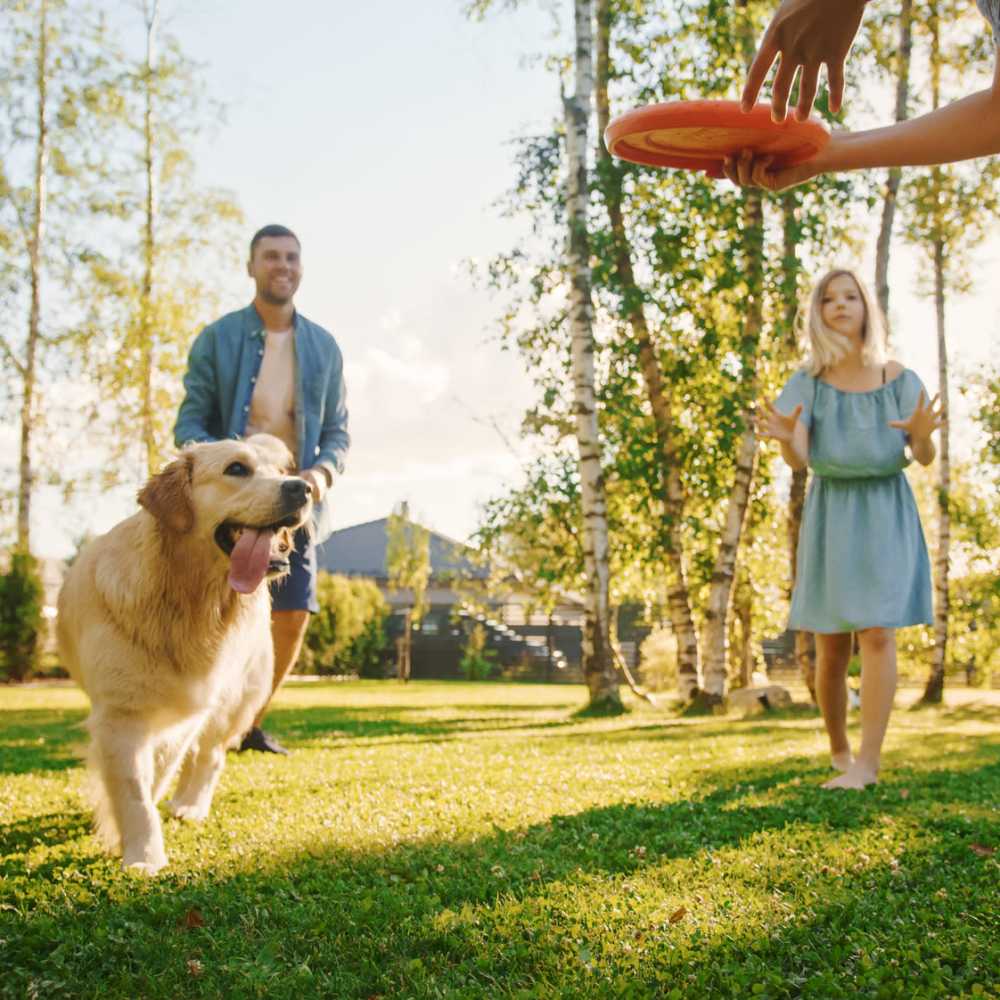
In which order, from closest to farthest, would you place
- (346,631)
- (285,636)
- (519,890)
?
(519,890) → (285,636) → (346,631)

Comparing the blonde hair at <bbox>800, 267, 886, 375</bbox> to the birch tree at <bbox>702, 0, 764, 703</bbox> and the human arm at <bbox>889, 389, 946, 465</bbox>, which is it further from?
the birch tree at <bbox>702, 0, 764, 703</bbox>

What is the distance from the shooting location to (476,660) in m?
30.0

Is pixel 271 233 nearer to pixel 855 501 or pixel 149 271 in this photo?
pixel 855 501

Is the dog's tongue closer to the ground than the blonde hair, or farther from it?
closer to the ground

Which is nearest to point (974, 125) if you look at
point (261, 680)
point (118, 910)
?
point (118, 910)

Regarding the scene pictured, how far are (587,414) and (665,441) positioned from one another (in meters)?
2.01

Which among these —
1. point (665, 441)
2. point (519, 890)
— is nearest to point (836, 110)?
point (519, 890)

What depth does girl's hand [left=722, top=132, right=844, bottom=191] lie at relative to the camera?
105 inches

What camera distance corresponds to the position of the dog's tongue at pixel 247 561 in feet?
11.6

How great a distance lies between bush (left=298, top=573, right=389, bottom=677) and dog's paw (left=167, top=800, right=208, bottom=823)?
74.3 feet

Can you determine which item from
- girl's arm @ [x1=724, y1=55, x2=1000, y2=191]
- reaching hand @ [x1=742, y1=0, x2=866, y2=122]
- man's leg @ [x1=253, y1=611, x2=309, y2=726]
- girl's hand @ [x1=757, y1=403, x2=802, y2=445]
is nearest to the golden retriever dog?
man's leg @ [x1=253, y1=611, x2=309, y2=726]

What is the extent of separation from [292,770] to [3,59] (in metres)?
19.2

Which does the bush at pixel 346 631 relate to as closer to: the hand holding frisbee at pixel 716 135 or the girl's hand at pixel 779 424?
the girl's hand at pixel 779 424

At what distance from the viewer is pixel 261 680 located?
14.2ft
